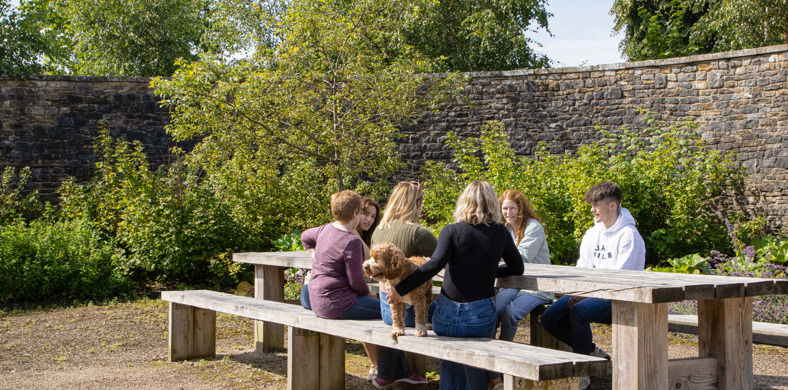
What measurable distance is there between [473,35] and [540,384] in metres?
15.1

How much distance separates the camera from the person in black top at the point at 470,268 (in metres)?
3.77

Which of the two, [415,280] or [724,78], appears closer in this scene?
[415,280]

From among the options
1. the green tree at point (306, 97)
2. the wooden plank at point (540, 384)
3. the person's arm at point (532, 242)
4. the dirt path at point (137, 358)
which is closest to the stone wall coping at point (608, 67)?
the green tree at point (306, 97)

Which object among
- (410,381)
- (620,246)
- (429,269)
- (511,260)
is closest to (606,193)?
(620,246)

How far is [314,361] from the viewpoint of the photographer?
470cm

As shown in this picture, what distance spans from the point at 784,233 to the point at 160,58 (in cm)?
1542

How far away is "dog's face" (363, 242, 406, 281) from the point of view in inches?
145

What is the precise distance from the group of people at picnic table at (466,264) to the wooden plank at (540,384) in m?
0.62

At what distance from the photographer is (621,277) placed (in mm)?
3893

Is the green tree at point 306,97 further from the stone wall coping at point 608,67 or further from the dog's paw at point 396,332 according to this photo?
the dog's paw at point 396,332

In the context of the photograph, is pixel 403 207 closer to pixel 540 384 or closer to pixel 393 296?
pixel 393 296

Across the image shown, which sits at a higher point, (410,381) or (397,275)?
(397,275)

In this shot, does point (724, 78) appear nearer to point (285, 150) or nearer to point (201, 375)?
point (285, 150)

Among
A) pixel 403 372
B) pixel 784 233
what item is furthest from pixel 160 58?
pixel 403 372
